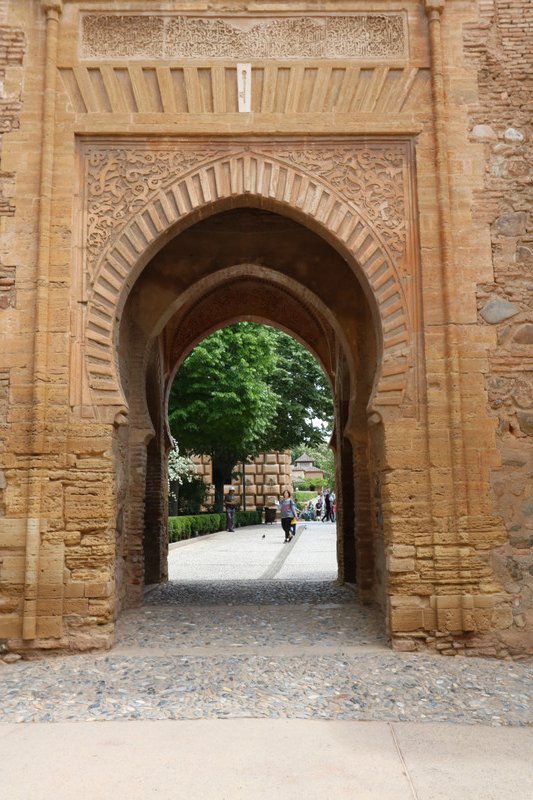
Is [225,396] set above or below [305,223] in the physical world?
above

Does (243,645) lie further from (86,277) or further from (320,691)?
(86,277)

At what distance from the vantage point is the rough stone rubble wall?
228 inches

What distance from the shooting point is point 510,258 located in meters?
6.09

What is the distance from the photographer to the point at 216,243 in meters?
8.59

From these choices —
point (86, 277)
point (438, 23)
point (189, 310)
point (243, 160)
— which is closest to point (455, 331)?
point (243, 160)

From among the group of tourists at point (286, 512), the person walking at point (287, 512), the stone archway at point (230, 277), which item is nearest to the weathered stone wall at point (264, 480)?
the group of tourists at point (286, 512)

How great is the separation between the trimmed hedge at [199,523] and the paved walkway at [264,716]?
1237 cm

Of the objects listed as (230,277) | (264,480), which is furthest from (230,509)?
(230,277)

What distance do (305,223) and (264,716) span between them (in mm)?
4172

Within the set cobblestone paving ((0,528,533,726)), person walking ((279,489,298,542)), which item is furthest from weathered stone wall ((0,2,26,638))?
person walking ((279,489,298,542))

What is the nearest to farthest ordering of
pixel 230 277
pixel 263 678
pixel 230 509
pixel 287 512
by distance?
pixel 263 678, pixel 230 277, pixel 287 512, pixel 230 509

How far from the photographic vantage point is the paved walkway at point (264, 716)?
127 inches

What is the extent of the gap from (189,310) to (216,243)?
→ 86.3 inches

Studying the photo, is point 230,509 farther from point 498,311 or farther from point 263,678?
point 263,678
